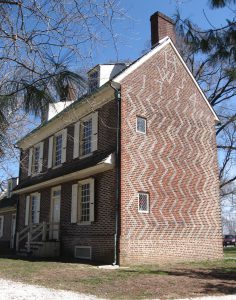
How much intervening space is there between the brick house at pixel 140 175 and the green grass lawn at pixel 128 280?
106 inches

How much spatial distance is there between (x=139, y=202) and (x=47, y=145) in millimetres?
8024

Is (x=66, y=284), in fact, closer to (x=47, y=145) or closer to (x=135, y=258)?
(x=135, y=258)

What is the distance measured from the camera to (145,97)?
55.5 feet

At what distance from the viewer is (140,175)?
1564 centimetres

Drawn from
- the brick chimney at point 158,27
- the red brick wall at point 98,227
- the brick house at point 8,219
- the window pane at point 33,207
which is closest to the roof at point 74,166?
the red brick wall at point 98,227

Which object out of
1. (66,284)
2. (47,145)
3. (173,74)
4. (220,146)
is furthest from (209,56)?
(220,146)

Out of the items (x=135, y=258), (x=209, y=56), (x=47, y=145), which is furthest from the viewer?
(x=47, y=145)

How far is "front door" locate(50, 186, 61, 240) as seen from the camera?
61.2ft

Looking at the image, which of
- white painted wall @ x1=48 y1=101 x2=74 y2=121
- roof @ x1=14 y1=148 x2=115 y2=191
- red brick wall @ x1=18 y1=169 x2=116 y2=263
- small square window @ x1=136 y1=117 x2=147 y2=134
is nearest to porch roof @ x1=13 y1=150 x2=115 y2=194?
roof @ x1=14 y1=148 x2=115 y2=191

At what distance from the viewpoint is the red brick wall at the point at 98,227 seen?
15.0 meters

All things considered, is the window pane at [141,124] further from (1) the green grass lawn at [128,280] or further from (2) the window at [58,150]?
(1) the green grass lawn at [128,280]

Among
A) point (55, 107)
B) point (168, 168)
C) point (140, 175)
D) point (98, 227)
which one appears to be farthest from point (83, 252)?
point (55, 107)

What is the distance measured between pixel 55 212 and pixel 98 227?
14.3ft

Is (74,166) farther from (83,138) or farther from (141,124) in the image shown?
(141,124)
